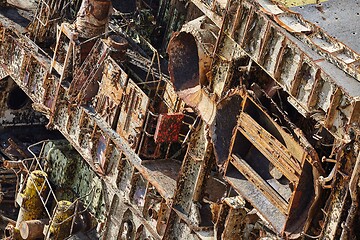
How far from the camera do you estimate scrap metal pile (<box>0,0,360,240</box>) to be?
18.5 metres

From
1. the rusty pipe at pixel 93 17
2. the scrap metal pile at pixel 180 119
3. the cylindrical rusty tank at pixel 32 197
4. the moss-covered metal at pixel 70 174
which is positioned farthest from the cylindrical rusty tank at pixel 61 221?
the rusty pipe at pixel 93 17

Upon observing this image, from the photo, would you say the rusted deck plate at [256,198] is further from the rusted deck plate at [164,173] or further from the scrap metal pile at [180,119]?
the rusted deck plate at [164,173]

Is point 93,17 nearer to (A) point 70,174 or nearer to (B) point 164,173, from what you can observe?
(A) point 70,174

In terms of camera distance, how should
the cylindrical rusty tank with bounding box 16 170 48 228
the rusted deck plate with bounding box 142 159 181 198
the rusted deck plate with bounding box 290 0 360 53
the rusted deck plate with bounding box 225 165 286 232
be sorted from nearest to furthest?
the rusted deck plate with bounding box 225 165 286 232 → the rusted deck plate with bounding box 290 0 360 53 → the rusted deck plate with bounding box 142 159 181 198 → the cylindrical rusty tank with bounding box 16 170 48 228

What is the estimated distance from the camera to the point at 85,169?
25672mm

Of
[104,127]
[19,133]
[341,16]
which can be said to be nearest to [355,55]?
[341,16]

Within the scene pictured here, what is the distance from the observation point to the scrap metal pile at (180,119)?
60.5 ft

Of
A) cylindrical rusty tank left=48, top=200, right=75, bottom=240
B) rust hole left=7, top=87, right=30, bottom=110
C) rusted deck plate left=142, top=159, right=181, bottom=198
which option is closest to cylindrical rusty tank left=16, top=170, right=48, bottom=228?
cylindrical rusty tank left=48, top=200, right=75, bottom=240

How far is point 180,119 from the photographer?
22.2 metres

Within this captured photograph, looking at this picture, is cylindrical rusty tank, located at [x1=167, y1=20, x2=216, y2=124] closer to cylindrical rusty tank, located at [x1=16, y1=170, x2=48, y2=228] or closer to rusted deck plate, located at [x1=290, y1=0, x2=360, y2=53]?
rusted deck plate, located at [x1=290, y1=0, x2=360, y2=53]

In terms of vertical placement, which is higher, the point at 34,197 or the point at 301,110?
the point at 301,110

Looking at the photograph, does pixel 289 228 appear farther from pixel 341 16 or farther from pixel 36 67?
pixel 36 67

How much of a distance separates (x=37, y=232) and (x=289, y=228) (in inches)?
314

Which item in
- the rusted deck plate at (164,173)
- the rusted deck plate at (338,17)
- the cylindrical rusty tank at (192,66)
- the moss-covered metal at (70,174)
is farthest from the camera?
the moss-covered metal at (70,174)
